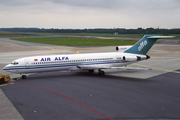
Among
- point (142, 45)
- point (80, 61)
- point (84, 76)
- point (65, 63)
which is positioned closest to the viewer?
point (65, 63)

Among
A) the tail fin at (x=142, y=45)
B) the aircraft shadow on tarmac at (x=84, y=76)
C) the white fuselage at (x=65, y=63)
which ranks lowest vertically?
the aircraft shadow on tarmac at (x=84, y=76)

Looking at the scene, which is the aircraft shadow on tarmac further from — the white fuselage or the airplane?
the white fuselage

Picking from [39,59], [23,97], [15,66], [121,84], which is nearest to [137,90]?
[121,84]

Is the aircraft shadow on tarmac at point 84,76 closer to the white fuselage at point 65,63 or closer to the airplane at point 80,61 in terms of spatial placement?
the airplane at point 80,61

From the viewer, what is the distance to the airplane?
26188 mm

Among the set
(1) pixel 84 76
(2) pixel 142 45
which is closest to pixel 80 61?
(1) pixel 84 76

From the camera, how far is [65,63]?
2761 cm

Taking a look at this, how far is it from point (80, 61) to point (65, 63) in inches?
94.6

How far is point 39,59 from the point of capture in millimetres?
26828

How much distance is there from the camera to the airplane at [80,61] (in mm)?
26188

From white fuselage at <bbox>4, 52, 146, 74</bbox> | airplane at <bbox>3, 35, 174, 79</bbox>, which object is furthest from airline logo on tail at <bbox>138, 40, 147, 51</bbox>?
white fuselage at <bbox>4, 52, 146, 74</bbox>

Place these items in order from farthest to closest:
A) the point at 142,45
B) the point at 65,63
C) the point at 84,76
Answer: the point at 142,45 → the point at 84,76 → the point at 65,63

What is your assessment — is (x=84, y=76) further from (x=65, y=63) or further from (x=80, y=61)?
(x=65, y=63)

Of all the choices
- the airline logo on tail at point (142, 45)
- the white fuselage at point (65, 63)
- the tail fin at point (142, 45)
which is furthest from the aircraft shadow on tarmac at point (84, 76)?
the airline logo on tail at point (142, 45)
